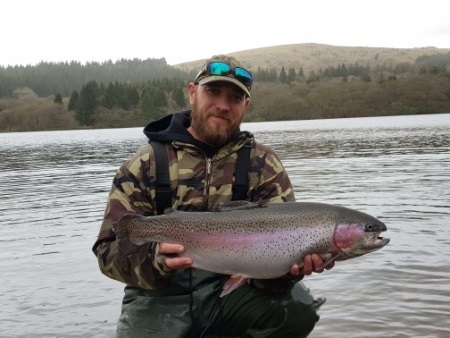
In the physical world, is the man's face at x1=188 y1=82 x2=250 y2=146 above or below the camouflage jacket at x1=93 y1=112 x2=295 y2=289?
above

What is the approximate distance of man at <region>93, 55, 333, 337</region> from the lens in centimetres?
459

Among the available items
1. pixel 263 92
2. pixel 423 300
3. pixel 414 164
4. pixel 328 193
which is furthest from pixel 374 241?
pixel 263 92

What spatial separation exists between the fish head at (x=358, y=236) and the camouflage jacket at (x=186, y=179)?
88 cm

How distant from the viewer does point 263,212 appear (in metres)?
4.09

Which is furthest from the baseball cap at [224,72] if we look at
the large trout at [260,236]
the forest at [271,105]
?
the forest at [271,105]

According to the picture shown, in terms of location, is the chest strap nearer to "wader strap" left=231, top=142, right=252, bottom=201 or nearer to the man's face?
"wader strap" left=231, top=142, right=252, bottom=201

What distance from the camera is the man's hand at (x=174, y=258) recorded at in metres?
3.99

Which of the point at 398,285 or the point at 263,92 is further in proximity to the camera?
the point at 263,92

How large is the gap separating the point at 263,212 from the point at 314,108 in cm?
12270

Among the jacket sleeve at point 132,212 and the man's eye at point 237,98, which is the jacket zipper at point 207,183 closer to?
the jacket sleeve at point 132,212

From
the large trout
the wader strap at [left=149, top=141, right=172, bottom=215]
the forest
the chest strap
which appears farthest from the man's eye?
the forest

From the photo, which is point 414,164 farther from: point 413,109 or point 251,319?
point 413,109

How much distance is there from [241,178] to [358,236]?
120 cm

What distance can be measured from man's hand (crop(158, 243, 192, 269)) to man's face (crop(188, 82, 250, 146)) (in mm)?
1135
